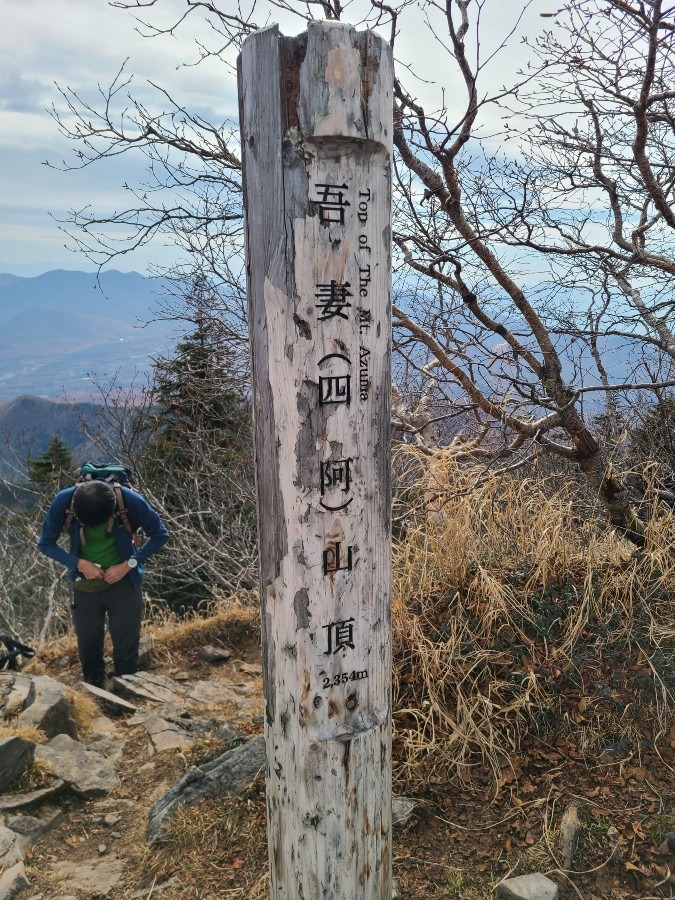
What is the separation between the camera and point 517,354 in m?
4.09

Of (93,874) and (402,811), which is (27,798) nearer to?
(93,874)

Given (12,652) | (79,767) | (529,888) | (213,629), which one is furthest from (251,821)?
(213,629)

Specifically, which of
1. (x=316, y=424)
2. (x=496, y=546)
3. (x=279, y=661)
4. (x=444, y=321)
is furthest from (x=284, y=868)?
(x=444, y=321)

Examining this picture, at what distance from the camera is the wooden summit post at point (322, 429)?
1.64 metres

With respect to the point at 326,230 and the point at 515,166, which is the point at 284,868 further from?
the point at 515,166

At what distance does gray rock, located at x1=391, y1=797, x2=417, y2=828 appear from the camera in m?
2.77

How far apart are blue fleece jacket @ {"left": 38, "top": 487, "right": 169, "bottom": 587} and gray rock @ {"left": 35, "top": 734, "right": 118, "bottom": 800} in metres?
1.21

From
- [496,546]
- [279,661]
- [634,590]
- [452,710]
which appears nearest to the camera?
[279,661]

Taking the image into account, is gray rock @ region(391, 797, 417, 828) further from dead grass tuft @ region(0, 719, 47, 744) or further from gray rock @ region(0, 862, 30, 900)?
dead grass tuft @ region(0, 719, 47, 744)

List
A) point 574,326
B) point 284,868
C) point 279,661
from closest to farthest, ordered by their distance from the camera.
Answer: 1. point 279,661
2. point 284,868
3. point 574,326

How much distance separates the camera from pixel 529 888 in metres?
2.35

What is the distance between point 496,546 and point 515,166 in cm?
274

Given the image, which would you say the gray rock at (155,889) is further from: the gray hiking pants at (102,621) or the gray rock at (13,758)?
the gray hiking pants at (102,621)

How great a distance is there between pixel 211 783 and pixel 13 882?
918 millimetres
